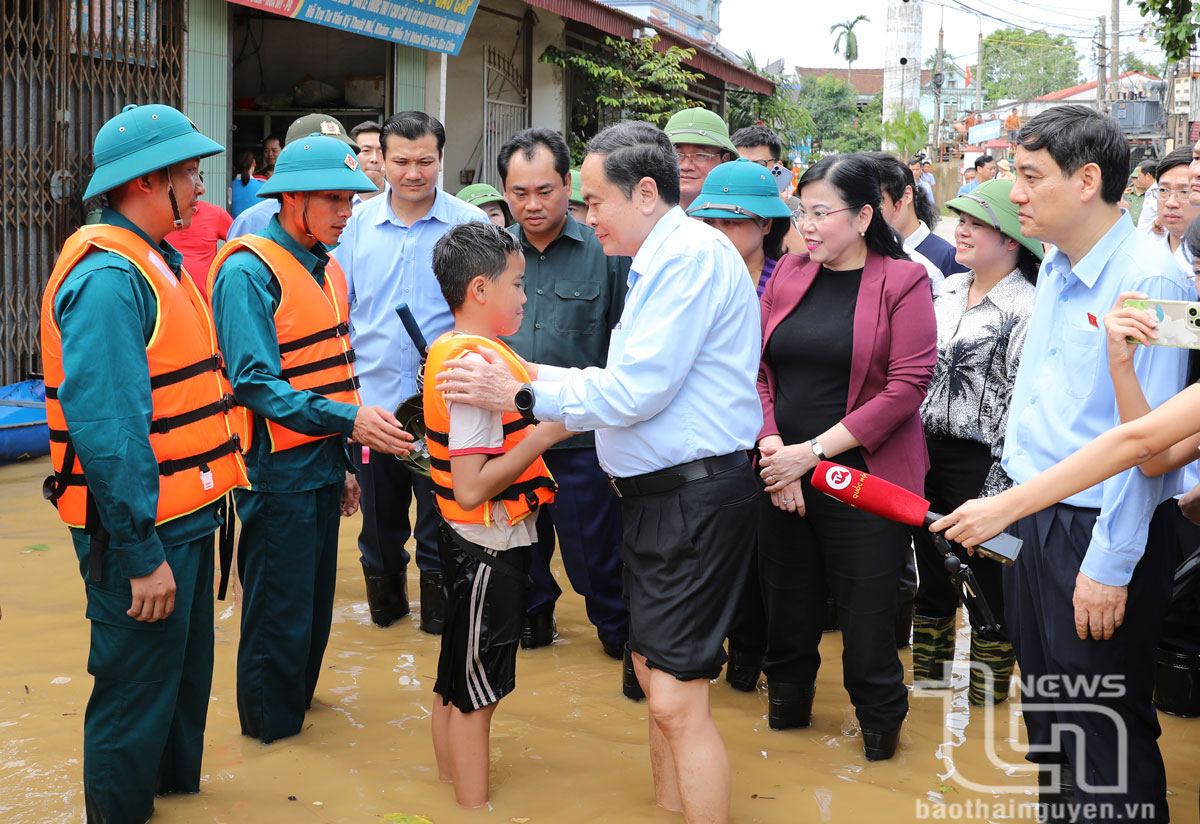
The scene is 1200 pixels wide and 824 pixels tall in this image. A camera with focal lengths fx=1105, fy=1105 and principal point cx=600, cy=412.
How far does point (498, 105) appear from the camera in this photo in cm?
1313

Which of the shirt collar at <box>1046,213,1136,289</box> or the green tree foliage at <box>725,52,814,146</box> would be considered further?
the green tree foliage at <box>725,52,814,146</box>

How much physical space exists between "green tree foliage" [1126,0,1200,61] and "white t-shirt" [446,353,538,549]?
732 centimetres

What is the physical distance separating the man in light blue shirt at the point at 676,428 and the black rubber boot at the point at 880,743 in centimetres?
85

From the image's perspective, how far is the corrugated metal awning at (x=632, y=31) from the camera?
1189cm

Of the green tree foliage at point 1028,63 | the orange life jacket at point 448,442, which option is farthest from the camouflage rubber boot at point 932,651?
the green tree foliage at point 1028,63

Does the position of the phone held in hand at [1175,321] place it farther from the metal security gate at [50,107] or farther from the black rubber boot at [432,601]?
the metal security gate at [50,107]

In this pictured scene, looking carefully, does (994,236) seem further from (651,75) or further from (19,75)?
(651,75)

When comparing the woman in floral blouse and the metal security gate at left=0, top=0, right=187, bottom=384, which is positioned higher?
the metal security gate at left=0, top=0, right=187, bottom=384

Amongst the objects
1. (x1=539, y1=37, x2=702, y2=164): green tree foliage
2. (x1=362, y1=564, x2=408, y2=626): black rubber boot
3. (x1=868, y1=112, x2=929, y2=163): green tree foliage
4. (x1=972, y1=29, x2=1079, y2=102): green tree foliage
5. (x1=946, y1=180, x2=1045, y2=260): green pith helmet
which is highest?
(x1=972, y1=29, x2=1079, y2=102): green tree foliage

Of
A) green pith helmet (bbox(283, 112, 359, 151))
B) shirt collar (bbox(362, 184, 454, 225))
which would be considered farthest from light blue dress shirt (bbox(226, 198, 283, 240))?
green pith helmet (bbox(283, 112, 359, 151))

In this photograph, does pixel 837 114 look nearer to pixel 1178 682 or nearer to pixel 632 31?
pixel 632 31

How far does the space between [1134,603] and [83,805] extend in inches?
113

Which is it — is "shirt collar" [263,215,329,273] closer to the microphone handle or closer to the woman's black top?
the woman's black top

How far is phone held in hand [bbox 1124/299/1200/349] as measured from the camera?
7.25 feet
